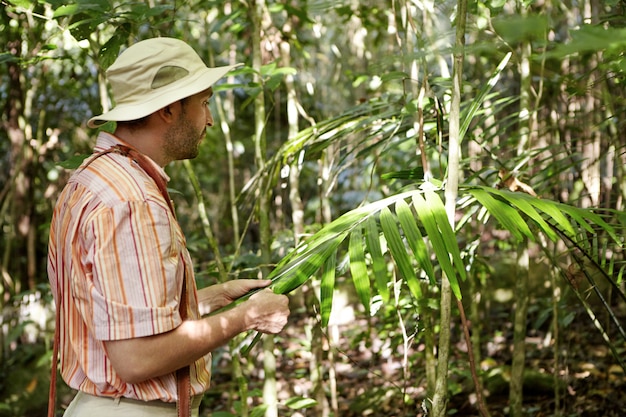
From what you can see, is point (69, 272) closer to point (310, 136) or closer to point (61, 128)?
point (310, 136)

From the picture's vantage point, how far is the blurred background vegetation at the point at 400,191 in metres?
1.78

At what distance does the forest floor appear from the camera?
3.47 meters

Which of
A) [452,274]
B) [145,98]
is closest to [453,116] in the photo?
[452,274]

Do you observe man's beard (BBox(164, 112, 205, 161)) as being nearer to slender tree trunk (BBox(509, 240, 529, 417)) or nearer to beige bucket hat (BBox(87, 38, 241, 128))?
beige bucket hat (BBox(87, 38, 241, 128))

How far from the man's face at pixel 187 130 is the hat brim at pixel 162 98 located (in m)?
0.04

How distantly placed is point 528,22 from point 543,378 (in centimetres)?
354

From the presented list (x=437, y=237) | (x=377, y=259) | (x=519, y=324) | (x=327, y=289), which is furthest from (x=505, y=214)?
(x=519, y=324)

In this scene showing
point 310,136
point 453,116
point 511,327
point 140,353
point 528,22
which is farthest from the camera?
point 511,327

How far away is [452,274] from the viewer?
4.80ft

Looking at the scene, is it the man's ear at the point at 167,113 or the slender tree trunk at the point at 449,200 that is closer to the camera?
the man's ear at the point at 167,113

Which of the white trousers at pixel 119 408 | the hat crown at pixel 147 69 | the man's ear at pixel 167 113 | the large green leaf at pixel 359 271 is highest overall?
the hat crown at pixel 147 69

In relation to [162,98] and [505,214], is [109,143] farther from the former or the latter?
[505,214]

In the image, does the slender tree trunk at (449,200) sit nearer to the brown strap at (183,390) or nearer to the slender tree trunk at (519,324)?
the brown strap at (183,390)

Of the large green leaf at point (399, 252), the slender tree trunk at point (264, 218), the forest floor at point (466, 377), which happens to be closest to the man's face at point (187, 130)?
the large green leaf at point (399, 252)
